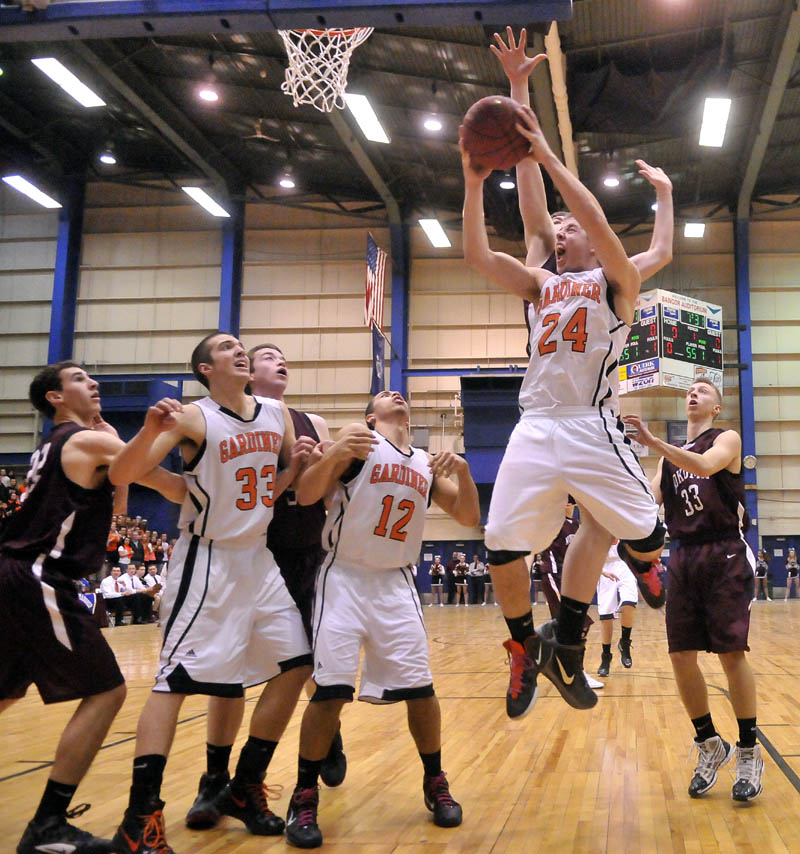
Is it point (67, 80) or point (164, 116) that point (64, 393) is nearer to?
point (67, 80)

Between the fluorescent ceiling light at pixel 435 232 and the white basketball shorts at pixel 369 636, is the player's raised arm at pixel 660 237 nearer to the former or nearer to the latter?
the white basketball shorts at pixel 369 636

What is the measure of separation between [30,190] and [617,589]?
20.0 metres

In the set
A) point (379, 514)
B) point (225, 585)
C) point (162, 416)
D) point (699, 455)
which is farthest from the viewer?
point (699, 455)

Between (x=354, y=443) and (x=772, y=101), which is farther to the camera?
(x=772, y=101)

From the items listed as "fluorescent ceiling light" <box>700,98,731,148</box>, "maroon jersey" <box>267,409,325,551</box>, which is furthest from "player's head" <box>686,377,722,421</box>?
"fluorescent ceiling light" <box>700,98,731,148</box>

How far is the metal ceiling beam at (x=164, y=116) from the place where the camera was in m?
18.6

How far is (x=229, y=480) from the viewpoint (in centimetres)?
396

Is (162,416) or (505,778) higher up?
(162,416)

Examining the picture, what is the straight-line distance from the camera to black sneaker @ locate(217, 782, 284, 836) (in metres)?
3.89

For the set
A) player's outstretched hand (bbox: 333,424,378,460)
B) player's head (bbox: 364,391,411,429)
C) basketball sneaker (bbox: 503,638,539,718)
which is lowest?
basketball sneaker (bbox: 503,638,539,718)

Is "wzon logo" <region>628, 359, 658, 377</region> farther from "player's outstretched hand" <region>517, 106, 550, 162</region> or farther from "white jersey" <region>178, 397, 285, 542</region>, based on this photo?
"white jersey" <region>178, 397, 285, 542</region>

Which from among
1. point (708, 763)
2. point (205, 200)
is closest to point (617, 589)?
point (708, 763)

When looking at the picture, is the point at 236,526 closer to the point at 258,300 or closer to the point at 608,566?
the point at 608,566

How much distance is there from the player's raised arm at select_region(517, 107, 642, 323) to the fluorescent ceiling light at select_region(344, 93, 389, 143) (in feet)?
50.0
